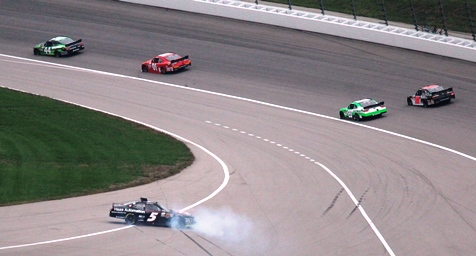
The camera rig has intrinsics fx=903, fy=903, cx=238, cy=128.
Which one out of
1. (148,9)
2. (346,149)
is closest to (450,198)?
(346,149)

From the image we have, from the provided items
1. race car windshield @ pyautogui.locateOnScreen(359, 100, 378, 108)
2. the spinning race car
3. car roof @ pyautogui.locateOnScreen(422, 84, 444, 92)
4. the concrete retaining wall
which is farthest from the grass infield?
the concrete retaining wall

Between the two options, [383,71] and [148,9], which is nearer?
[383,71]

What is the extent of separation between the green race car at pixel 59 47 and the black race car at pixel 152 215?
104 feet

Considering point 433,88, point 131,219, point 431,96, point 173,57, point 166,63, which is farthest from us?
point 173,57

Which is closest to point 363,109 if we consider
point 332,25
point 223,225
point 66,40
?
point 332,25

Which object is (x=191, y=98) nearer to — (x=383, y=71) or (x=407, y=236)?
(x=383, y=71)

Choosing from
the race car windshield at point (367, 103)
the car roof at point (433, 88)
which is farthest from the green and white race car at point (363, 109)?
the car roof at point (433, 88)

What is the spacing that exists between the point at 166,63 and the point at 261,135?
41.9ft

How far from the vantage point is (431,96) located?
47.8 m

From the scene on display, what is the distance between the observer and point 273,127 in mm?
46844

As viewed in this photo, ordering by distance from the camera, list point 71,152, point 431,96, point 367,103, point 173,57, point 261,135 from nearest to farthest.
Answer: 1. point 71,152
2. point 261,135
3. point 367,103
4. point 431,96
5. point 173,57

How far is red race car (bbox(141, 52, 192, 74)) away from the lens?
5622cm

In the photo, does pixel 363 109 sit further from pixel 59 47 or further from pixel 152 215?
pixel 59 47

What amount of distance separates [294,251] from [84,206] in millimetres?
9160
